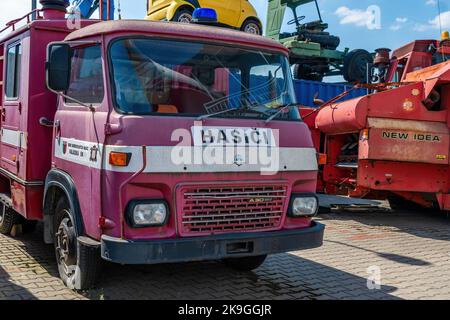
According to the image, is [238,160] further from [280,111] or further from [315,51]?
[315,51]

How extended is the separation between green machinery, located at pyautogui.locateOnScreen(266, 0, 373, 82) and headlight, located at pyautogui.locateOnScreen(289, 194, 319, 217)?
10.7 m

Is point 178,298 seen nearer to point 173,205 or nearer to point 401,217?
Answer: point 173,205

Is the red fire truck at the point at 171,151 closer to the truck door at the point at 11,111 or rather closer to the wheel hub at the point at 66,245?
the wheel hub at the point at 66,245

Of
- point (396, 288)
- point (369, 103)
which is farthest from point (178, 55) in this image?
point (369, 103)

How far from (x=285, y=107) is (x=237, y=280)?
1.72 metres

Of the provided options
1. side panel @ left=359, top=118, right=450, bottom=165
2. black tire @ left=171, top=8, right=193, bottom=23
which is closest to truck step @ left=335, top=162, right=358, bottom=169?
side panel @ left=359, top=118, right=450, bottom=165

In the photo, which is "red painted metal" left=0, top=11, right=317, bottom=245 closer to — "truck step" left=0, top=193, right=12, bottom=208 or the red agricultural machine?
"truck step" left=0, top=193, right=12, bottom=208

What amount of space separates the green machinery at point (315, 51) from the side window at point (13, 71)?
9.95 metres

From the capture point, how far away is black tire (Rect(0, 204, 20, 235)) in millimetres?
6011

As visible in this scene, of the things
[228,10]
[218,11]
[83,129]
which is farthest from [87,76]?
[228,10]

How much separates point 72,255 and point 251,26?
10.2 meters

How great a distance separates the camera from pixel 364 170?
7418 mm

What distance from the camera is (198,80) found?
413cm

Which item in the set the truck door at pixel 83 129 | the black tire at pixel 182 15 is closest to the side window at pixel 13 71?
the truck door at pixel 83 129
